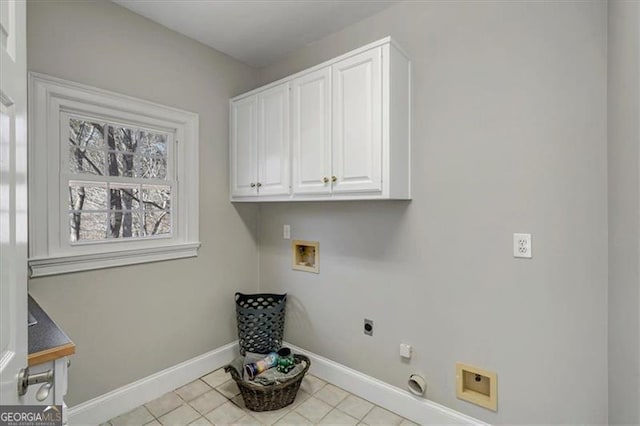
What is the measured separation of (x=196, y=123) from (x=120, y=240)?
100 centimetres

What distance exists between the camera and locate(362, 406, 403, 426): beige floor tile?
6.26ft

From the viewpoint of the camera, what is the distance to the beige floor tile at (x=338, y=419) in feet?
6.24

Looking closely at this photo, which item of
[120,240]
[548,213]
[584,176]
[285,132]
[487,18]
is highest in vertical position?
[487,18]

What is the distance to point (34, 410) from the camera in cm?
84

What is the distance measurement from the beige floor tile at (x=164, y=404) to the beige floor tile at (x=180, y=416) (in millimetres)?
43

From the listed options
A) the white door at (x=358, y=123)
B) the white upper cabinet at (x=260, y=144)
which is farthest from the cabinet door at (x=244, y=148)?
the white door at (x=358, y=123)

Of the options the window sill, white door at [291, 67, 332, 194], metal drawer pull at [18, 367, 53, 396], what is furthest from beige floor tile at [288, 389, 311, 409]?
metal drawer pull at [18, 367, 53, 396]

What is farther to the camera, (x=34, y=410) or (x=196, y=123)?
(x=196, y=123)

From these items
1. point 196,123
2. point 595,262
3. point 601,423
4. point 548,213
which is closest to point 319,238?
point 196,123

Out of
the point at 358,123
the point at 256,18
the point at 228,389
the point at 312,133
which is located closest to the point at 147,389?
the point at 228,389

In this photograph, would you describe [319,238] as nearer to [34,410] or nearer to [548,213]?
[548,213]

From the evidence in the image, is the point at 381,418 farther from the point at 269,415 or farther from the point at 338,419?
the point at 269,415

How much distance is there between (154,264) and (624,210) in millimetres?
2511

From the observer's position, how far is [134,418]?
6.38 ft
